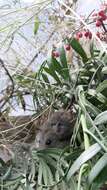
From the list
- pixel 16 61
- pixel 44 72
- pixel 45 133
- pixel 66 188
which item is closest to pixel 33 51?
pixel 16 61

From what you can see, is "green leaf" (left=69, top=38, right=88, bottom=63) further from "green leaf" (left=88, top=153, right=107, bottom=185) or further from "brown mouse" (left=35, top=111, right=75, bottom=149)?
"green leaf" (left=88, top=153, right=107, bottom=185)

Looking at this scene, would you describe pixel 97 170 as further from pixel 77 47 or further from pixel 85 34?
pixel 85 34

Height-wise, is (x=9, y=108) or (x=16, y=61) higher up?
(x=16, y=61)

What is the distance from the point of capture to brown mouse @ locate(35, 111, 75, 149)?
78 centimetres

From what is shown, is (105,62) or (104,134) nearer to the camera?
(104,134)

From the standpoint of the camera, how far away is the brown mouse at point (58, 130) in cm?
78

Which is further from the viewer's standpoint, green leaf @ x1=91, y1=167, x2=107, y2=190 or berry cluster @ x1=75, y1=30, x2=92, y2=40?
berry cluster @ x1=75, y1=30, x2=92, y2=40

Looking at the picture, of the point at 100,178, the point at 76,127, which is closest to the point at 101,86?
the point at 76,127

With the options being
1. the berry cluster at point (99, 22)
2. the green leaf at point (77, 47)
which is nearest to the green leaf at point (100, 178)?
the green leaf at point (77, 47)

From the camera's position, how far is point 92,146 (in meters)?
0.57

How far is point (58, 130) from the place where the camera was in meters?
0.78

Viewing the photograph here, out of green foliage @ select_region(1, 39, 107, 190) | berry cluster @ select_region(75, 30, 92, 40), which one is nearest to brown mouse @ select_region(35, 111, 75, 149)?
green foliage @ select_region(1, 39, 107, 190)

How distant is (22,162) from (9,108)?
26 centimetres

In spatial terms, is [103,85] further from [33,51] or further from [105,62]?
[33,51]
